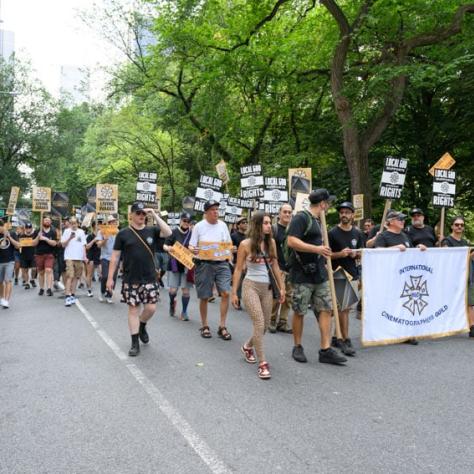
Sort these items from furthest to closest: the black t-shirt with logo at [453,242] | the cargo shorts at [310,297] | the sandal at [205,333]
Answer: the black t-shirt with logo at [453,242] < the sandal at [205,333] < the cargo shorts at [310,297]

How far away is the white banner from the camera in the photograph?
675 centimetres

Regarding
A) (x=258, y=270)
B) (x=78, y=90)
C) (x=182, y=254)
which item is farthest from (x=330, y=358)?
(x=78, y=90)

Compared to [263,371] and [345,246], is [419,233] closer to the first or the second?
[345,246]

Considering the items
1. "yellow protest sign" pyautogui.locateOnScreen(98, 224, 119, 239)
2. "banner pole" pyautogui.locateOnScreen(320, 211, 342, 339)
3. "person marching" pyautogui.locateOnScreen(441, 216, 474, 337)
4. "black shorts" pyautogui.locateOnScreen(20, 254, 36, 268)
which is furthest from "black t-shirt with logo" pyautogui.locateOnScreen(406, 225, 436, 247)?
"black shorts" pyautogui.locateOnScreen(20, 254, 36, 268)

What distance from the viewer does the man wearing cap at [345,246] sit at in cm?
659

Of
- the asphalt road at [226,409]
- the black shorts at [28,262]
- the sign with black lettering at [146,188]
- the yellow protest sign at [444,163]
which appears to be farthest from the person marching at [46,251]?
the yellow protest sign at [444,163]

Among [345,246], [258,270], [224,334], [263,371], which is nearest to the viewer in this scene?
[263,371]

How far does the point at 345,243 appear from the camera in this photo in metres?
6.64

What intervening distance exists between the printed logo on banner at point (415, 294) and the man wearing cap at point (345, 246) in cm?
86

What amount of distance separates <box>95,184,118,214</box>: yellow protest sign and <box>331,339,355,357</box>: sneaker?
992 cm

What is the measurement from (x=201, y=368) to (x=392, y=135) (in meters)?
14.7

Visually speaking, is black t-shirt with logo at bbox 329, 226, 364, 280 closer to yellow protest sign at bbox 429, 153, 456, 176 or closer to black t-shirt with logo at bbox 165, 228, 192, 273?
black t-shirt with logo at bbox 165, 228, 192, 273

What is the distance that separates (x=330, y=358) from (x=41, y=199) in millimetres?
12505

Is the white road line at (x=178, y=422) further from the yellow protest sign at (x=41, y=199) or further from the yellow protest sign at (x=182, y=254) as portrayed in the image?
the yellow protest sign at (x=41, y=199)
